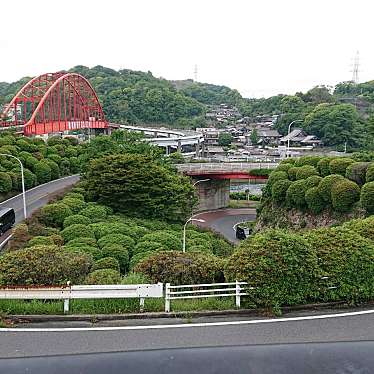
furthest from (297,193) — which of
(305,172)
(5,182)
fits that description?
(5,182)

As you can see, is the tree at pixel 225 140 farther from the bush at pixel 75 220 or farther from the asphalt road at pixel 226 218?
the bush at pixel 75 220

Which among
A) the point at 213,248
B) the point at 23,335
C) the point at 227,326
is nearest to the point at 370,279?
the point at 227,326

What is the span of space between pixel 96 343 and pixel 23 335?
970 mm

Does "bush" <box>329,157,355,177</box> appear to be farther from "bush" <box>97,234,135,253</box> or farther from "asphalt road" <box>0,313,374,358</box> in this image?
"asphalt road" <box>0,313,374,358</box>

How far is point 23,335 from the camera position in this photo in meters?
5.65

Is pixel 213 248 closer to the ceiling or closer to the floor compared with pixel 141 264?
closer to the floor

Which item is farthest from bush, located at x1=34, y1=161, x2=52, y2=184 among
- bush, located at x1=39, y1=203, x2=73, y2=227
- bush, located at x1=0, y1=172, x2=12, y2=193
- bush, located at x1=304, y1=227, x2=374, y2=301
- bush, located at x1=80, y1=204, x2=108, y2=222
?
bush, located at x1=304, y1=227, x2=374, y2=301

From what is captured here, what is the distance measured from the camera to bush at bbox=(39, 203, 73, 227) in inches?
925

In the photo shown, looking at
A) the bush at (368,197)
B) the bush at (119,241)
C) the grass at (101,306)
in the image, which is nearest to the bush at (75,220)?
the bush at (119,241)

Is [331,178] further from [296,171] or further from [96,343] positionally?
[96,343]

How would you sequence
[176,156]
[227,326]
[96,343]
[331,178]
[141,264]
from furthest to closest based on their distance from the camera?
[176,156] → [331,178] → [141,264] → [227,326] → [96,343]

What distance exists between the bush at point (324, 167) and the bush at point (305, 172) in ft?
1.06

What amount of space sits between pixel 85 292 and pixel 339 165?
22.9m

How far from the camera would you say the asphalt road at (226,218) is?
3862cm
